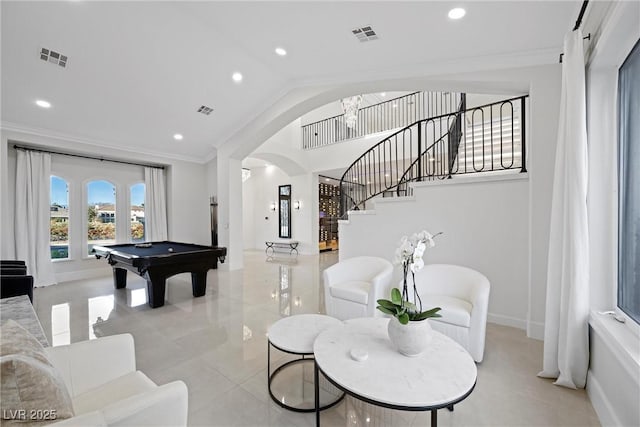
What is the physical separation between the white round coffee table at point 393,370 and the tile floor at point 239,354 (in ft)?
1.69

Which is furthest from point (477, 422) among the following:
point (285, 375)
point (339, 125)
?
point (339, 125)

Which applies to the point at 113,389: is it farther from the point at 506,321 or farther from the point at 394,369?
the point at 506,321

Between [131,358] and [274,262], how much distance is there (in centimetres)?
646

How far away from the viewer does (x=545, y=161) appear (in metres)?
2.96

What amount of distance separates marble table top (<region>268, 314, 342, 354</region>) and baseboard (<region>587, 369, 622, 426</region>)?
5.81 ft

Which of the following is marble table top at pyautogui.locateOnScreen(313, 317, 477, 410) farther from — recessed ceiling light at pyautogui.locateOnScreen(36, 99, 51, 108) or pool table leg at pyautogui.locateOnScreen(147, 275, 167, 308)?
recessed ceiling light at pyautogui.locateOnScreen(36, 99, 51, 108)

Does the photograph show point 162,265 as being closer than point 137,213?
Result: Yes

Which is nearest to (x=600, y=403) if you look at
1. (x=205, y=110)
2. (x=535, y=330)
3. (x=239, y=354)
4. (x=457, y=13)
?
(x=535, y=330)

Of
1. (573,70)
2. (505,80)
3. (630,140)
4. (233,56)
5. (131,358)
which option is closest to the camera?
(131,358)

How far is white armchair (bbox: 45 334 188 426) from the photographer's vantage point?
105cm

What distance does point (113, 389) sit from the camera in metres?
1.43

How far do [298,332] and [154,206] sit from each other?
6.59m

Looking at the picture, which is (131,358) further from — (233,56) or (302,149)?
(302,149)

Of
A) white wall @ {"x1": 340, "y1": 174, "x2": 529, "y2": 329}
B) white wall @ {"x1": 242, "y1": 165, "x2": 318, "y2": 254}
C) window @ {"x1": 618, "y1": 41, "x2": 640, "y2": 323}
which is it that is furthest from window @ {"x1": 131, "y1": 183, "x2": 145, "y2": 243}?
window @ {"x1": 618, "y1": 41, "x2": 640, "y2": 323}
